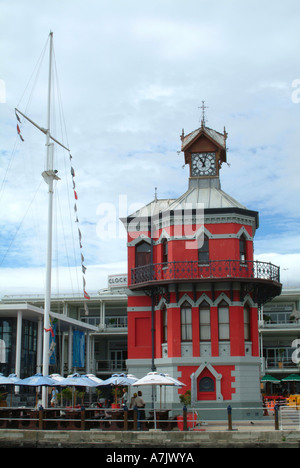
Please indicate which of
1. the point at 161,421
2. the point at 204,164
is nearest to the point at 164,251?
the point at 204,164

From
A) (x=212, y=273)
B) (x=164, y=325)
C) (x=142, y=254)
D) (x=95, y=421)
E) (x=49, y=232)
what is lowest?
(x=95, y=421)

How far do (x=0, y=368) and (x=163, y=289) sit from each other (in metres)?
18.2

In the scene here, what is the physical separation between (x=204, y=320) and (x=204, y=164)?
10.0 metres

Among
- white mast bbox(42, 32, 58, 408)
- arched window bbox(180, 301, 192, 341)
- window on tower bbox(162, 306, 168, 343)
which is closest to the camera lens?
white mast bbox(42, 32, 58, 408)

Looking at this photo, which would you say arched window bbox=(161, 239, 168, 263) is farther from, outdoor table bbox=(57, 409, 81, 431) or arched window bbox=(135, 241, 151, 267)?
outdoor table bbox=(57, 409, 81, 431)

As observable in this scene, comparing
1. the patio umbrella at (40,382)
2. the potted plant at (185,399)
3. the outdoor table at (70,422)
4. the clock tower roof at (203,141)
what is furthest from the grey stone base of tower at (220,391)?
the clock tower roof at (203,141)

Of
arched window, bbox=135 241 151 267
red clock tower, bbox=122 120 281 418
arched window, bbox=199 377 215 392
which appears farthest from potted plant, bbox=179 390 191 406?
arched window, bbox=135 241 151 267

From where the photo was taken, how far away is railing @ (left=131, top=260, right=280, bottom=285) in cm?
3186

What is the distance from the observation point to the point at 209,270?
32094 millimetres

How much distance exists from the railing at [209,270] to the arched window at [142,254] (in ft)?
4.49

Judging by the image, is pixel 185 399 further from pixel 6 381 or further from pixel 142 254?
pixel 142 254

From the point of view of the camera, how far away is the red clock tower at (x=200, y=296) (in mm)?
31312

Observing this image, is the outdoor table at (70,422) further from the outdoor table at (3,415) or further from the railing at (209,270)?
the railing at (209,270)

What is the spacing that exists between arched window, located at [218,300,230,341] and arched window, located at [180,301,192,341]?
159cm
